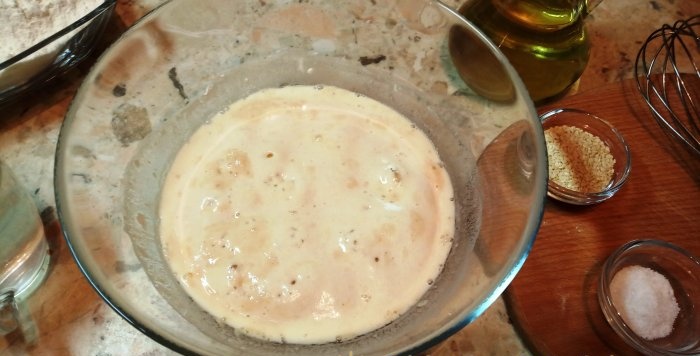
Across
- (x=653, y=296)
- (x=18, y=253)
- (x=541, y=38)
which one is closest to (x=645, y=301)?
(x=653, y=296)

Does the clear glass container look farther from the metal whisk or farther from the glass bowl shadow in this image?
the metal whisk

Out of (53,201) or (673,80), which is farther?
(673,80)

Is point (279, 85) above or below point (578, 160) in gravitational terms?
above

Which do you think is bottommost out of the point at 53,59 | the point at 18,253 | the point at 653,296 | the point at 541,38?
the point at 653,296

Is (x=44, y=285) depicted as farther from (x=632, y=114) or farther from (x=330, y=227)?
(x=632, y=114)

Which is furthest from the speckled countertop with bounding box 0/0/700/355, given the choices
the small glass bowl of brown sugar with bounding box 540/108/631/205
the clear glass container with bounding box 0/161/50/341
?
the small glass bowl of brown sugar with bounding box 540/108/631/205

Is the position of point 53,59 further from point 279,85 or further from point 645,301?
point 645,301

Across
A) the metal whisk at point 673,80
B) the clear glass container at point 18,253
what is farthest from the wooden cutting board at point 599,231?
the clear glass container at point 18,253
